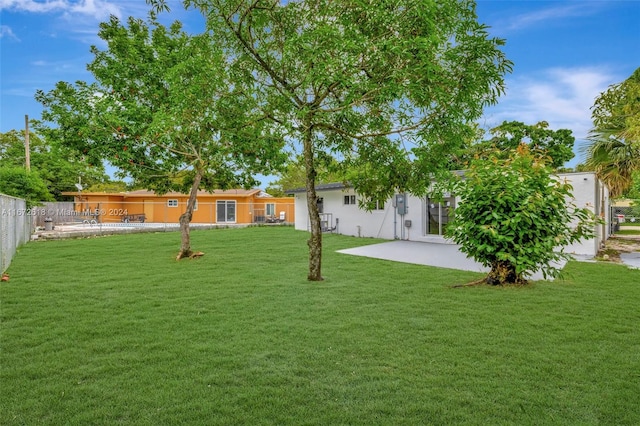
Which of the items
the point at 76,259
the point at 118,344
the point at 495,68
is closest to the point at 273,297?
the point at 118,344

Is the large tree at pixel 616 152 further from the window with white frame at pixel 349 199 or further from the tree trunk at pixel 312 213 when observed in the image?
the tree trunk at pixel 312 213

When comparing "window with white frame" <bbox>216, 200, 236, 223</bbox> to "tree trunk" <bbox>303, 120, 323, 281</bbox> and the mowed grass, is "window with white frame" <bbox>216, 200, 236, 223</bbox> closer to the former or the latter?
the mowed grass

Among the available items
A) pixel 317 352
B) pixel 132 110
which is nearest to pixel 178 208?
pixel 132 110

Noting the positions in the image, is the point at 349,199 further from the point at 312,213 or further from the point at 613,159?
the point at 312,213

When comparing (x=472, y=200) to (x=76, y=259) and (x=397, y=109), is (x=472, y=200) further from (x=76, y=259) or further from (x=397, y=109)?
(x=76, y=259)

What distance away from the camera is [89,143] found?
34.5 ft

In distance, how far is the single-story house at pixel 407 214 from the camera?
1111 cm

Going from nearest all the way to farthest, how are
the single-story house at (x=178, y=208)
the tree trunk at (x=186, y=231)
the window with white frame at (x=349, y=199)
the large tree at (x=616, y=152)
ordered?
the tree trunk at (x=186, y=231) → the large tree at (x=616, y=152) → the window with white frame at (x=349, y=199) → the single-story house at (x=178, y=208)

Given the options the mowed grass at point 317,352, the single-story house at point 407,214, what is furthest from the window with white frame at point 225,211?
the mowed grass at point 317,352

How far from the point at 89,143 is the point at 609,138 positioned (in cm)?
1590

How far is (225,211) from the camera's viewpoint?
1072 inches

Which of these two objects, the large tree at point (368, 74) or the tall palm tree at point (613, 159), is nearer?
the large tree at point (368, 74)

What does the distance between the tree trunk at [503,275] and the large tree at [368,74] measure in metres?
2.08

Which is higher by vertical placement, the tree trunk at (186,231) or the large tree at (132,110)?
the large tree at (132,110)
